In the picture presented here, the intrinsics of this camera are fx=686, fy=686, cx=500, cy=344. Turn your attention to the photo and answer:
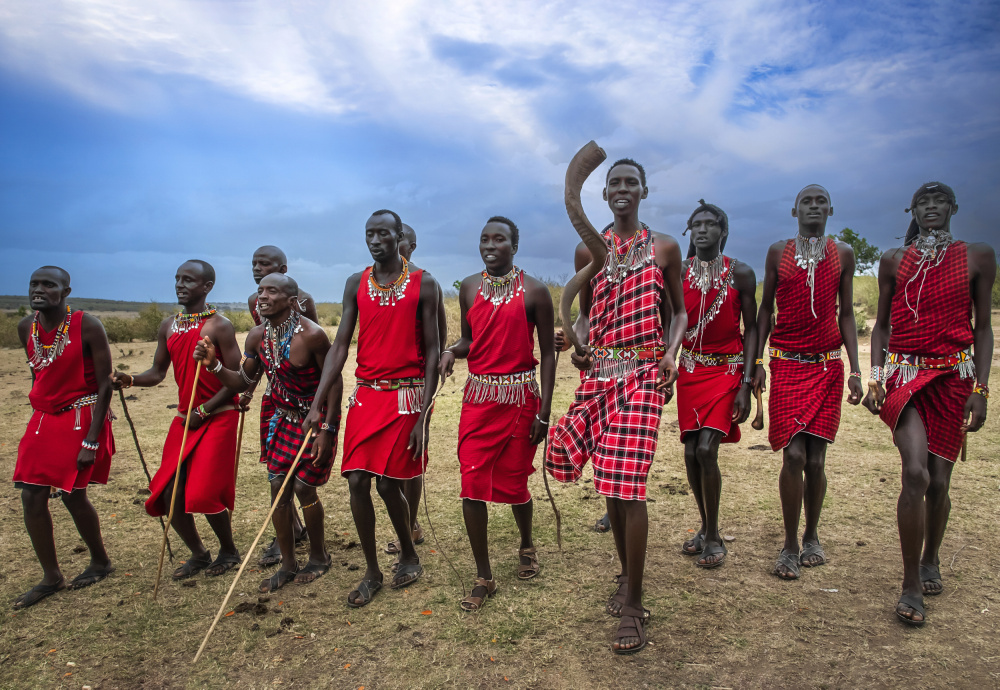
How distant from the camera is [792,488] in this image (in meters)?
4.57

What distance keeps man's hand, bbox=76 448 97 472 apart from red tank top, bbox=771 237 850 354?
480 cm

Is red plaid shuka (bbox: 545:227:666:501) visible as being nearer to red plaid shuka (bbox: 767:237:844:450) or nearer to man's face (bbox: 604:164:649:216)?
man's face (bbox: 604:164:649:216)

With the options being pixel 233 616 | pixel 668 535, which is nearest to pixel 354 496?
pixel 233 616

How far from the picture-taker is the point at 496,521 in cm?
573

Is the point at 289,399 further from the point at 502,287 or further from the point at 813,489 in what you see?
the point at 813,489

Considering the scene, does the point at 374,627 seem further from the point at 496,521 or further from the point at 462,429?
the point at 496,521

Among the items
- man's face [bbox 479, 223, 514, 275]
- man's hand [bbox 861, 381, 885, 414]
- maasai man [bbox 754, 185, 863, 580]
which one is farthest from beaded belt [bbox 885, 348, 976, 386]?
man's face [bbox 479, 223, 514, 275]

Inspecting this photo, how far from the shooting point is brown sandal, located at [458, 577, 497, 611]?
13.6 feet

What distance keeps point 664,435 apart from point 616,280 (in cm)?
523

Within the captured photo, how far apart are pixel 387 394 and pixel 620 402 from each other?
1519 millimetres

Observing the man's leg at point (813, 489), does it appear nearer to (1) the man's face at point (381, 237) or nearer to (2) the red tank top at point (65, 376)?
(1) the man's face at point (381, 237)

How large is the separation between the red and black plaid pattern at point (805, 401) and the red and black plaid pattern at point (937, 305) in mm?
497

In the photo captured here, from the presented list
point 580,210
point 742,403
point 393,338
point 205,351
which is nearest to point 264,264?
point 205,351

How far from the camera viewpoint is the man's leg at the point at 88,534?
4.65 metres
